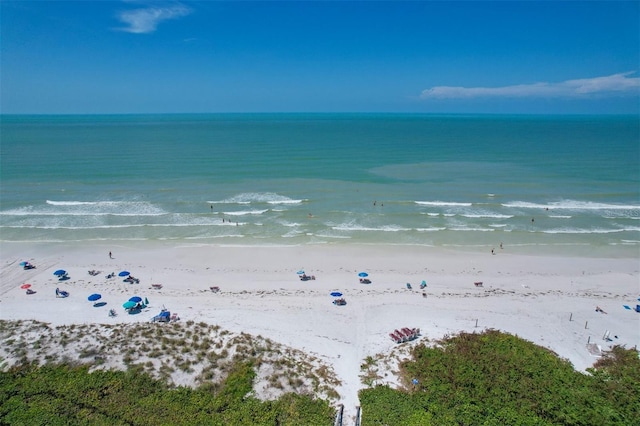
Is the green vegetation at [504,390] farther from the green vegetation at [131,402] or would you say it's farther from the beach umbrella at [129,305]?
the beach umbrella at [129,305]

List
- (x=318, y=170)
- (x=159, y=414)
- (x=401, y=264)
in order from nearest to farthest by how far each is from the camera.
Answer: (x=159, y=414), (x=401, y=264), (x=318, y=170)

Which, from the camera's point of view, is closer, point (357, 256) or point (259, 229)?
point (357, 256)

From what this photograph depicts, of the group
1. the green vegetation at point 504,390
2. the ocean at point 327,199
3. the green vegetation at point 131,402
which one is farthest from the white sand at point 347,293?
the ocean at point 327,199

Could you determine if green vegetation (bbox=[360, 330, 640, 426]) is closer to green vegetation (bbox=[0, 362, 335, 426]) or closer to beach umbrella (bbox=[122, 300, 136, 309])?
green vegetation (bbox=[0, 362, 335, 426])

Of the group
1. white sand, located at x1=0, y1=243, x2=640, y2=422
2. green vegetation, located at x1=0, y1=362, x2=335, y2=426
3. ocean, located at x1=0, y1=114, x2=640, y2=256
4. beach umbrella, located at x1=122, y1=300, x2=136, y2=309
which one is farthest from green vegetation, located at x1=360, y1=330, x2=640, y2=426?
ocean, located at x1=0, y1=114, x2=640, y2=256

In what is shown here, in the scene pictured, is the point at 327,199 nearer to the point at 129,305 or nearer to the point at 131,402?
the point at 129,305

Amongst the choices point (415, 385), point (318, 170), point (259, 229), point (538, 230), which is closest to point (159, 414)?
point (415, 385)

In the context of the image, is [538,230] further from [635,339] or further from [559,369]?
[559,369]
